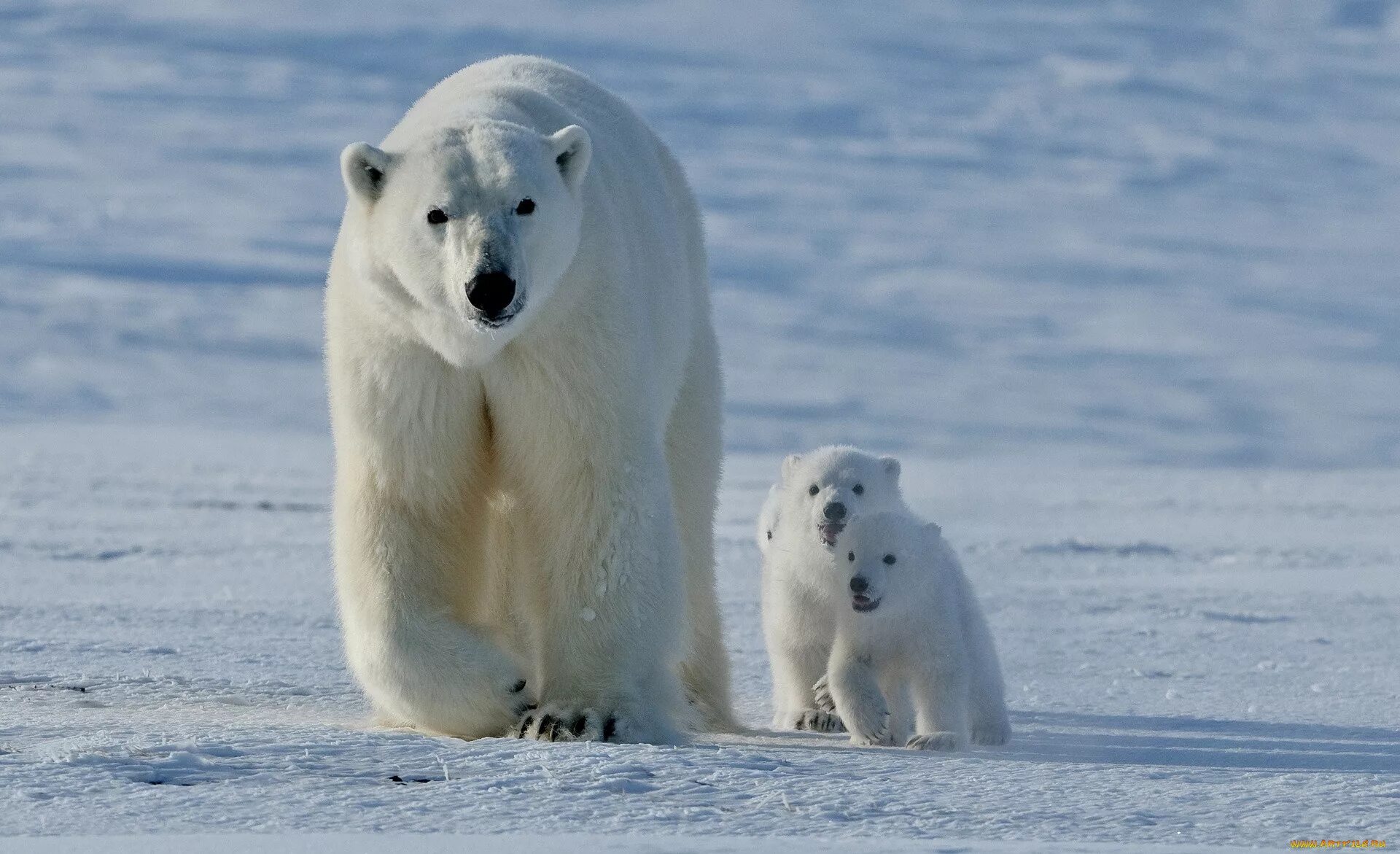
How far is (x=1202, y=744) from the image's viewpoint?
155 inches

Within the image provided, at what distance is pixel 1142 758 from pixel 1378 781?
879 mm

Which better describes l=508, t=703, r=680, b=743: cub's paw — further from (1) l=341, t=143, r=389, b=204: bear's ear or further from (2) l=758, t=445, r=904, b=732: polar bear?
(1) l=341, t=143, r=389, b=204: bear's ear

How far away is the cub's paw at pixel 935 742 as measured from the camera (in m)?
3.91

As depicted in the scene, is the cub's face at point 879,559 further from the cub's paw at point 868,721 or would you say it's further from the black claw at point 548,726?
the black claw at point 548,726

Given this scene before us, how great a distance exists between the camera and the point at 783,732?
4.30 metres

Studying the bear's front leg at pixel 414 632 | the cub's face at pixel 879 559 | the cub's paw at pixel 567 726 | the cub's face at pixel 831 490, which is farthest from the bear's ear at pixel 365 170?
the cub's face at pixel 831 490

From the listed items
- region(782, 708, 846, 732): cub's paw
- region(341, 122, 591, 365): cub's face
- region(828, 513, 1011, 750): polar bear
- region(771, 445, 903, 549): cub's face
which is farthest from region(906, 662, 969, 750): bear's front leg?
region(341, 122, 591, 365): cub's face

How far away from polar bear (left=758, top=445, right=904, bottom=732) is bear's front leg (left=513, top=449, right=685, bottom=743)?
0.88 m

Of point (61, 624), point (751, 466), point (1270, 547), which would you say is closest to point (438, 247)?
point (61, 624)

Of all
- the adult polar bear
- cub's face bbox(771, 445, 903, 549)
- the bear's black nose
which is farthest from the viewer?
cub's face bbox(771, 445, 903, 549)

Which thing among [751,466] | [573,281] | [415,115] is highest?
[415,115]

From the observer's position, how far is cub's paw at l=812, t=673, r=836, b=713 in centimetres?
449

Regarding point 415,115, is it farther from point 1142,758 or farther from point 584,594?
point 1142,758

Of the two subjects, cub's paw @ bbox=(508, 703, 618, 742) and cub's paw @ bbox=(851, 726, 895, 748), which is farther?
cub's paw @ bbox=(851, 726, 895, 748)
